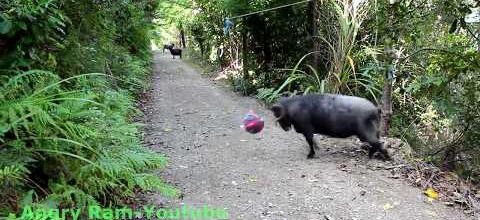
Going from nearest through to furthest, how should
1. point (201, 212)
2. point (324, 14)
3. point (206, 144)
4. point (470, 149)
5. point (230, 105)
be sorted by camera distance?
point (201, 212), point (470, 149), point (206, 144), point (324, 14), point (230, 105)

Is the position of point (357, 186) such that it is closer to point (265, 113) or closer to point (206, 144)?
point (206, 144)

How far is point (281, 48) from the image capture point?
35.4 feet

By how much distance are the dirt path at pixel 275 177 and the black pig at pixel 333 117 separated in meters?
0.33

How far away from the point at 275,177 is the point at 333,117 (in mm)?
1078

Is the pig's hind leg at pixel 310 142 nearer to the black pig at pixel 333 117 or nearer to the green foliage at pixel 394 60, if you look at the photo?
the black pig at pixel 333 117

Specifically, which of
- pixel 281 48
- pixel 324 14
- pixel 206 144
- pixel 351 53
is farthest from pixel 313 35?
pixel 206 144

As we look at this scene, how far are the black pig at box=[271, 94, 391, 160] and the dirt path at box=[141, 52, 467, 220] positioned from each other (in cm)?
33

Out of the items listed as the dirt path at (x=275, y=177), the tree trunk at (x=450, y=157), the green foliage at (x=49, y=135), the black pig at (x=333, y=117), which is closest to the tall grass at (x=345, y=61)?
the dirt path at (x=275, y=177)

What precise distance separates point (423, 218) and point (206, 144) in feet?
10.5

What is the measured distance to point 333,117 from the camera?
530 cm

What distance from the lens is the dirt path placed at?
406 cm

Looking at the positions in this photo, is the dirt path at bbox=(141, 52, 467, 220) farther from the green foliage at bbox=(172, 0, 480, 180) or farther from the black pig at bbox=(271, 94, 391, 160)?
the green foliage at bbox=(172, 0, 480, 180)

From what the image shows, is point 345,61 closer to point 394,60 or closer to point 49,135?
point 394,60

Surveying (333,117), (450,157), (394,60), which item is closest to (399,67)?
(394,60)
